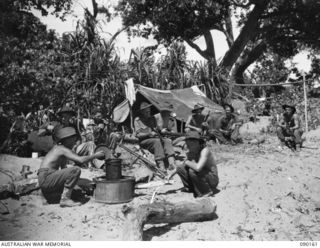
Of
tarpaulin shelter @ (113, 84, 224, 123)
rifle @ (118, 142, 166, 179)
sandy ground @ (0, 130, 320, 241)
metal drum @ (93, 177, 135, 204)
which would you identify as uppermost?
tarpaulin shelter @ (113, 84, 224, 123)

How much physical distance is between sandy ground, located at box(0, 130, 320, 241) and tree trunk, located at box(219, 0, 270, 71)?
38.8 ft

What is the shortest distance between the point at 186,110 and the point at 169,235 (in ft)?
20.0

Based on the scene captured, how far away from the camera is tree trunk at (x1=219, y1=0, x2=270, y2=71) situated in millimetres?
17125

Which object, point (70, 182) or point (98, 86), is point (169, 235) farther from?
point (98, 86)

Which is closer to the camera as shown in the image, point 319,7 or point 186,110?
point 186,110

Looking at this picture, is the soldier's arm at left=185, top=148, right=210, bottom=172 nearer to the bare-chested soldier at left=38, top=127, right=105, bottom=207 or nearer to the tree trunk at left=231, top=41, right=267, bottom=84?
the bare-chested soldier at left=38, top=127, right=105, bottom=207

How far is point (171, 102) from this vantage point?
9891 millimetres

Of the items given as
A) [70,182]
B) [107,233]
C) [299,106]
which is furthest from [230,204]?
[299,106]

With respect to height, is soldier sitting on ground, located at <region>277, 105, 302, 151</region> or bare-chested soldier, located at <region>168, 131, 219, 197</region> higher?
soldier sitting on ground, located at <region>277, 105, 302, 151</region>

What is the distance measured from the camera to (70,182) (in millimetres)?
4738

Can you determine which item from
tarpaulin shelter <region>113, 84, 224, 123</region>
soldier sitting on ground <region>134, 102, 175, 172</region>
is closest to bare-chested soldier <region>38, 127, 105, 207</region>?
soldier sitting on ground <region>134, 102, 175, 172</region>

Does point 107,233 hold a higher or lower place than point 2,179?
lower

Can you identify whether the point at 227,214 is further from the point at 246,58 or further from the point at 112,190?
the point at 246,58

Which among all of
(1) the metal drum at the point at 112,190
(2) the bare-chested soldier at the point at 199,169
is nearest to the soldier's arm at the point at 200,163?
(2) the bare-chested soldier at the point at 199,169
